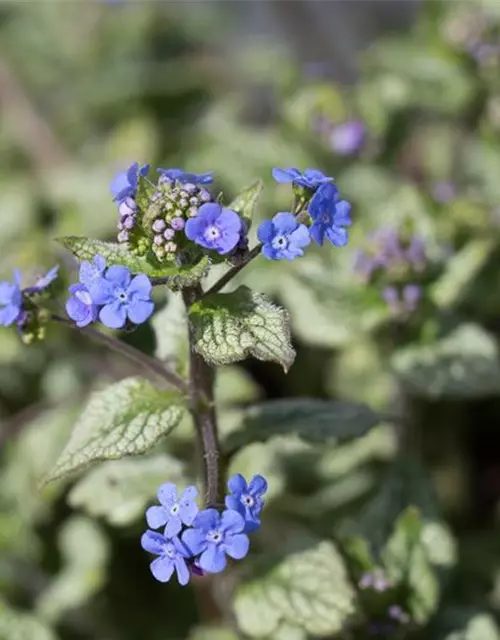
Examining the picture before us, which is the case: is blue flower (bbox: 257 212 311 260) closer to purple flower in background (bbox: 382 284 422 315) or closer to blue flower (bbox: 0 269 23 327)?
blue flower (bbox: 0 269 23 327)

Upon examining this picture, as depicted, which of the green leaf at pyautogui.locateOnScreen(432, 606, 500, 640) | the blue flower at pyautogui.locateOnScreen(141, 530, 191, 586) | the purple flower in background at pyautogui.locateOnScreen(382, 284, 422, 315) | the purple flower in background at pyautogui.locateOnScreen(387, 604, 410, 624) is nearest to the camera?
the blue flower at pyautogui.locateOnScreen(141, 530, 191, 586)

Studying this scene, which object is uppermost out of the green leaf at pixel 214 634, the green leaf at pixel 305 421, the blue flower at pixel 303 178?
the blue flower at pixel 303 178

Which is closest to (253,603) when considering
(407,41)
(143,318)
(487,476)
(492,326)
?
(143,318)

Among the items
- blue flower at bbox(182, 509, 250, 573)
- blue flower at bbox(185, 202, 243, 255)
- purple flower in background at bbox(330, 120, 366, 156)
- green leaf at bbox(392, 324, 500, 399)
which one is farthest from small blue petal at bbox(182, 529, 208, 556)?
purple flower in background at bbox(330, 120, 366, 156)

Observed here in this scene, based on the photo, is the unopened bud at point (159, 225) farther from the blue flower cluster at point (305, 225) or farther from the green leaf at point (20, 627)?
the green leaf at point (20, 627)

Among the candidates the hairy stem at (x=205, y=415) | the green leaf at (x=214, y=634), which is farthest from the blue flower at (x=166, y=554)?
the green leaf at (x=214, y=634)

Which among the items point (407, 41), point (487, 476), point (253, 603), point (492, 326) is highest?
point (407, 41)

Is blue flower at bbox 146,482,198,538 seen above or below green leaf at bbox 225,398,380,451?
above

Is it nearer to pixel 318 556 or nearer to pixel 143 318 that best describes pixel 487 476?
pixel 318 556
